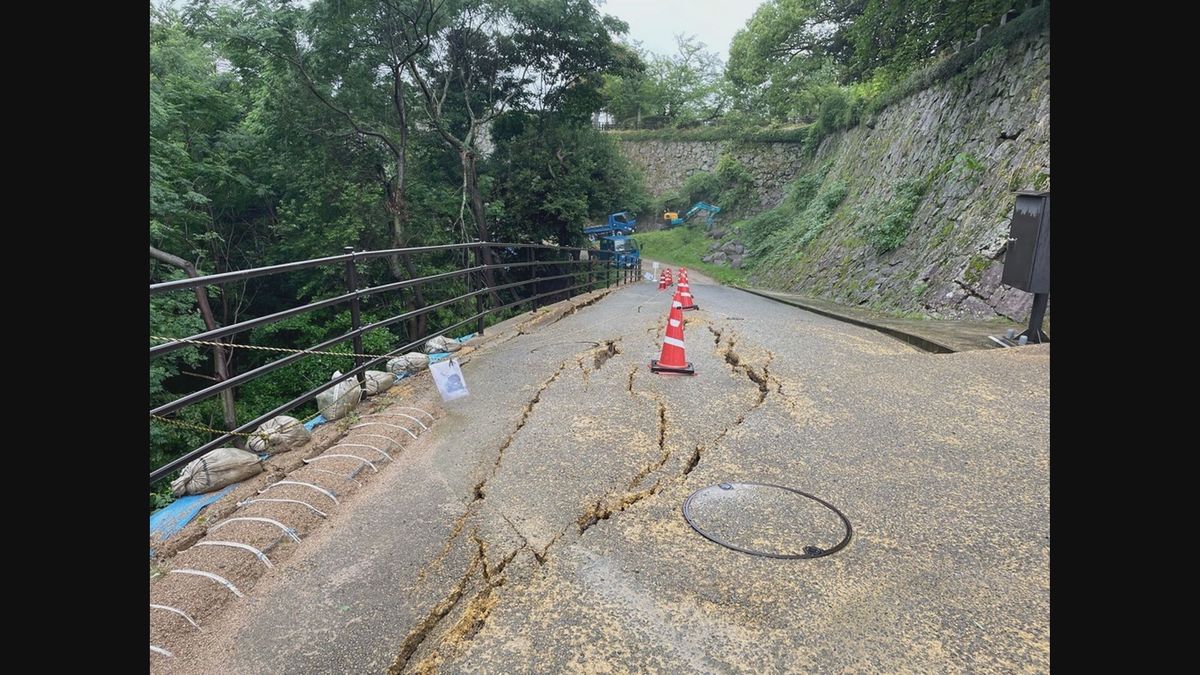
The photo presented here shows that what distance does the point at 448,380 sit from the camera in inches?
163

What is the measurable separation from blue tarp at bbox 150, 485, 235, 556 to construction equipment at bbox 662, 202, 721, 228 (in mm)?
35897

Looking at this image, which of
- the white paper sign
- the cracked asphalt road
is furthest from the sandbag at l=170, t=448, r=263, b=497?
the white paper sign

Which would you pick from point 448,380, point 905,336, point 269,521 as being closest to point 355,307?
point 448,380

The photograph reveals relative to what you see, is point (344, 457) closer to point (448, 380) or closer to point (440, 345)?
point (448, 380)

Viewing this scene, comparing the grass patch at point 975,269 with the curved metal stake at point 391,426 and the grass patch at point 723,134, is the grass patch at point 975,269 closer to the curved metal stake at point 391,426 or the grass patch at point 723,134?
the curved metal stake at point 391,426

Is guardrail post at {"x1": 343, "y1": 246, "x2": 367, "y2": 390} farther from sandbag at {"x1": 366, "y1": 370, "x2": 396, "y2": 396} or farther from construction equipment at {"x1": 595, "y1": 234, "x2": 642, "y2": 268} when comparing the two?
construction equipment at {"x1": 595, "y1": 234, "x2": 642, "y2": 268}

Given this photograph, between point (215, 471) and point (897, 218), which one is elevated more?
point (897, 218)

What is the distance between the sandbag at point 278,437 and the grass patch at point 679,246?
29.2 meters

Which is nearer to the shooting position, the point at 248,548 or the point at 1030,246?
the point at 248,548

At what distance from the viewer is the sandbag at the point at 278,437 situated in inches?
136

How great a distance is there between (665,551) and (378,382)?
9.77 ft

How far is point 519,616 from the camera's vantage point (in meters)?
2.00

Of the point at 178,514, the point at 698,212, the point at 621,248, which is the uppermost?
the point at 698,212
